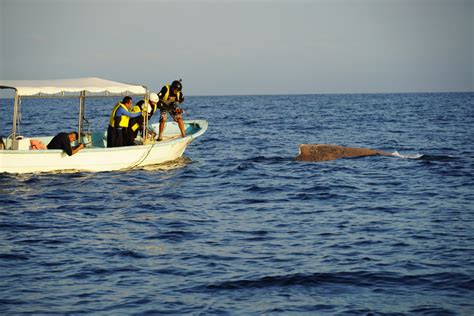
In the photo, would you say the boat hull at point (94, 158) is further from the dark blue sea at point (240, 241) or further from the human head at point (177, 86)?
the human head at point (177, 86)

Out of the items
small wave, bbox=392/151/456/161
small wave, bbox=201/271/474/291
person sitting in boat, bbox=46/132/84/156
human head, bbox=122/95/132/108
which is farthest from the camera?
small wave, bbox=392/151/456/161

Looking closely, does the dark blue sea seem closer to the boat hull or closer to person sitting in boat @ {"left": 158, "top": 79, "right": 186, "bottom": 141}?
the boat hull

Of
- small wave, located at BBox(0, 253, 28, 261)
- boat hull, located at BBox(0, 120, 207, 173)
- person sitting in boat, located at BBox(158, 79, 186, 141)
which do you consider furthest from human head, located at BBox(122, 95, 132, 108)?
small wave, located at BBox(0, 253, 28, 261)

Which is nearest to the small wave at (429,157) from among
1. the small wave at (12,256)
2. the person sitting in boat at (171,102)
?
the person sitting in boat at (171,102)

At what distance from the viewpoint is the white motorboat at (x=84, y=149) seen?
774 inches

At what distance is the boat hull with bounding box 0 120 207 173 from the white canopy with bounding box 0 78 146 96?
5.71 feet

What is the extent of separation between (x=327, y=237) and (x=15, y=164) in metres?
10.3

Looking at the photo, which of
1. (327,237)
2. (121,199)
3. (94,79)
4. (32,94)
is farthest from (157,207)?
(94,79)

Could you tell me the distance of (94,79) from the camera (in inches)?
894

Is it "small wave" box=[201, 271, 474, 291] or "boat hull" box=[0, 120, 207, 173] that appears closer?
"small wave" box=[201, 271, 474, 291]

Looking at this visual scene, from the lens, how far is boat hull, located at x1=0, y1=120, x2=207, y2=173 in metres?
19.6

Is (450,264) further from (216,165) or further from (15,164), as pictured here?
(216,165)

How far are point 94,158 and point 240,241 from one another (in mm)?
9104

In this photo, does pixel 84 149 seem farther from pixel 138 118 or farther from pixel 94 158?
pixel 138 118
